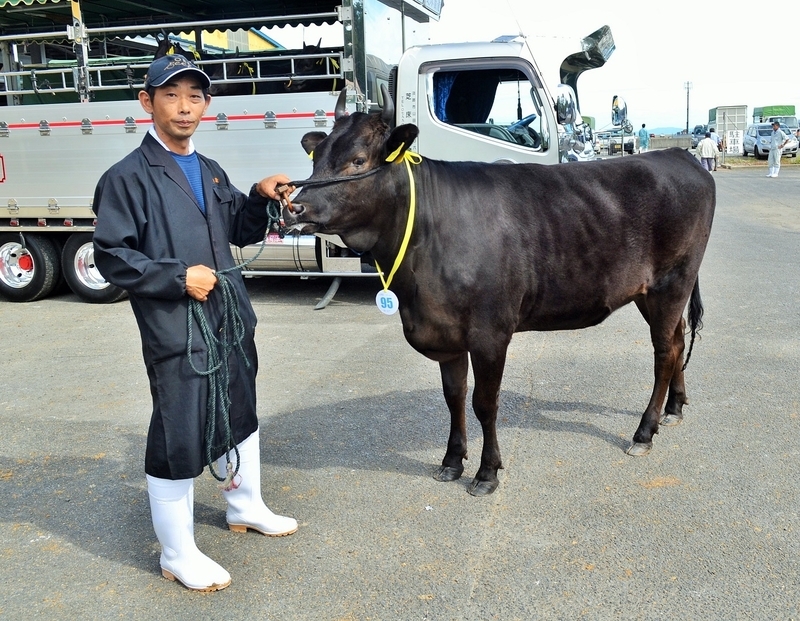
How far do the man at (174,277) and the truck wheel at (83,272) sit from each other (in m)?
6.24

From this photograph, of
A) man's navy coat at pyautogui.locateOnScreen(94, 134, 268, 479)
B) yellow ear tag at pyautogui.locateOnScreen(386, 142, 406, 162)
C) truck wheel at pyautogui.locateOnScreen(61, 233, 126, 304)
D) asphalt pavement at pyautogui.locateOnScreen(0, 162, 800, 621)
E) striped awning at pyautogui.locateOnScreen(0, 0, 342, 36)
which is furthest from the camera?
truck wheel at pyautogui.locateOnScreen(61, 233, 126, 304)

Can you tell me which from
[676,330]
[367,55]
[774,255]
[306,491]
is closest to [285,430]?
[306,491]

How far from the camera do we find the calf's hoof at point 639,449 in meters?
4.28

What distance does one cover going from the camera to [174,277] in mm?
2836

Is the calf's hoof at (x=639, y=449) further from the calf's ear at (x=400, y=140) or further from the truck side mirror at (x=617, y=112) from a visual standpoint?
the truck side mirror at (x=617, y=112)

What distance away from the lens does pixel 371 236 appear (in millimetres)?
→ 3674

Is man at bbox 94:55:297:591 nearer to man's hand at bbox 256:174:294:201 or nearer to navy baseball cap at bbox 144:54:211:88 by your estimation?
navy baseball cap at bbox 144:54:211:88

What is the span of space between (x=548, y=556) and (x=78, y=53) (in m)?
7.63

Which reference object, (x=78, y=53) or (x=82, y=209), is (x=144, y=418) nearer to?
(x=82, y=209)

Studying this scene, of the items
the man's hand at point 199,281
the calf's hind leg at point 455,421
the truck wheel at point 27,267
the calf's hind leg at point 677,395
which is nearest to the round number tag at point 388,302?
the calf's hind leg at point 455,421

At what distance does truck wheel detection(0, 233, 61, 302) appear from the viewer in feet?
29.4

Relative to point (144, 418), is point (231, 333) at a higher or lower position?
higher

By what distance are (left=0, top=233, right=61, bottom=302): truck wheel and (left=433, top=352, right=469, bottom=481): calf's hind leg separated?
6.70m

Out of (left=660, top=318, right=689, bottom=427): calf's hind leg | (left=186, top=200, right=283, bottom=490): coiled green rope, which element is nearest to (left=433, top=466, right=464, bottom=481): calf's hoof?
(left=186, top=200, right=283, bottom=490): coiled green rope
